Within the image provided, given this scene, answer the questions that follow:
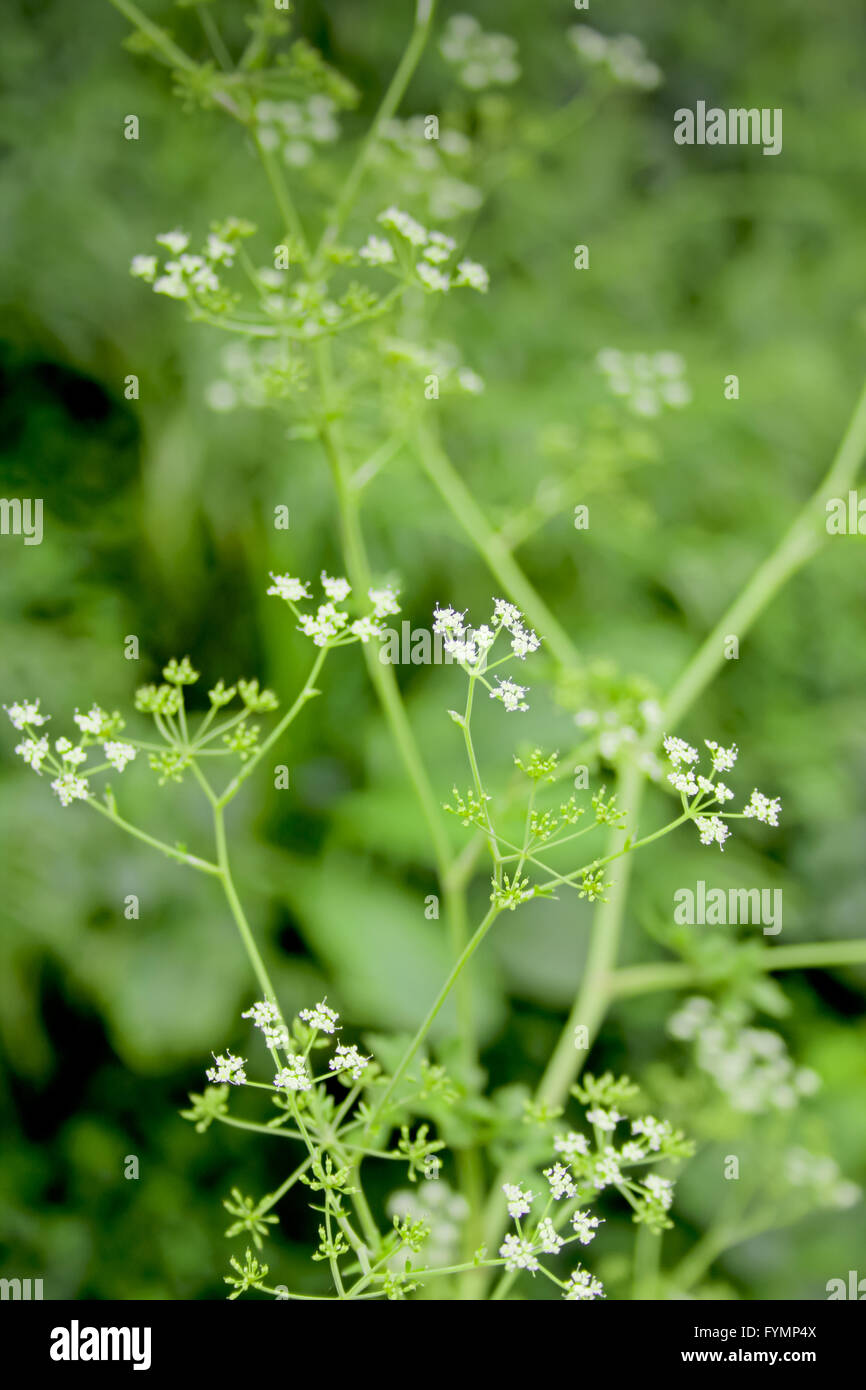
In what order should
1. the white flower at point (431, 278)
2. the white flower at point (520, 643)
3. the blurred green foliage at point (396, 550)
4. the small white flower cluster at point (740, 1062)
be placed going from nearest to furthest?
the white flower at point (520, 643), the white flower at point (431, 278), the small white flower cluster at point (740, 1062), the blurred green foliage at point (396, 550)

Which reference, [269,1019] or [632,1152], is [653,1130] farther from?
[269,1019]

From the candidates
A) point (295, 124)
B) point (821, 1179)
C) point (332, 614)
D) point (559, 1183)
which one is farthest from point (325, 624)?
point (821, 1179)

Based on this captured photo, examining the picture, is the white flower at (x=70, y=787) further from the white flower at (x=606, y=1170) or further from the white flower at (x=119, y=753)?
the white flower at (x=606, y=1170)

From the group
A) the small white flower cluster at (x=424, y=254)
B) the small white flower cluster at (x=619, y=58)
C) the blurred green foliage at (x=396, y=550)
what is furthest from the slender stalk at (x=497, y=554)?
the small white flower cluster at (x=619, y=58)

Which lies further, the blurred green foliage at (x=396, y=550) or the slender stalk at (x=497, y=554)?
the blurred green foliage at (x=396, y=550)

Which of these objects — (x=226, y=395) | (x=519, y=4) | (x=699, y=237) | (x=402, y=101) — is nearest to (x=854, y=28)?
(x=699, y=237)

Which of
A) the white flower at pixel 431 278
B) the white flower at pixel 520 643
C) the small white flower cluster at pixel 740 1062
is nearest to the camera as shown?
the white flower at pixel 520 643

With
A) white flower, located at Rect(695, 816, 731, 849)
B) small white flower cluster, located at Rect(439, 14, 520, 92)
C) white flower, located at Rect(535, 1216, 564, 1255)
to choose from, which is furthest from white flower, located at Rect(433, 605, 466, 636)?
small white flower cluster, located at Rect(439, 14, 520, 92)

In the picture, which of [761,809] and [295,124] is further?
[295,124]

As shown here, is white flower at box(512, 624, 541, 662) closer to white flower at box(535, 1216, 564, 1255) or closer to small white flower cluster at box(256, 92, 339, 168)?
white flower at box(535, 1216, 564, 1255)
